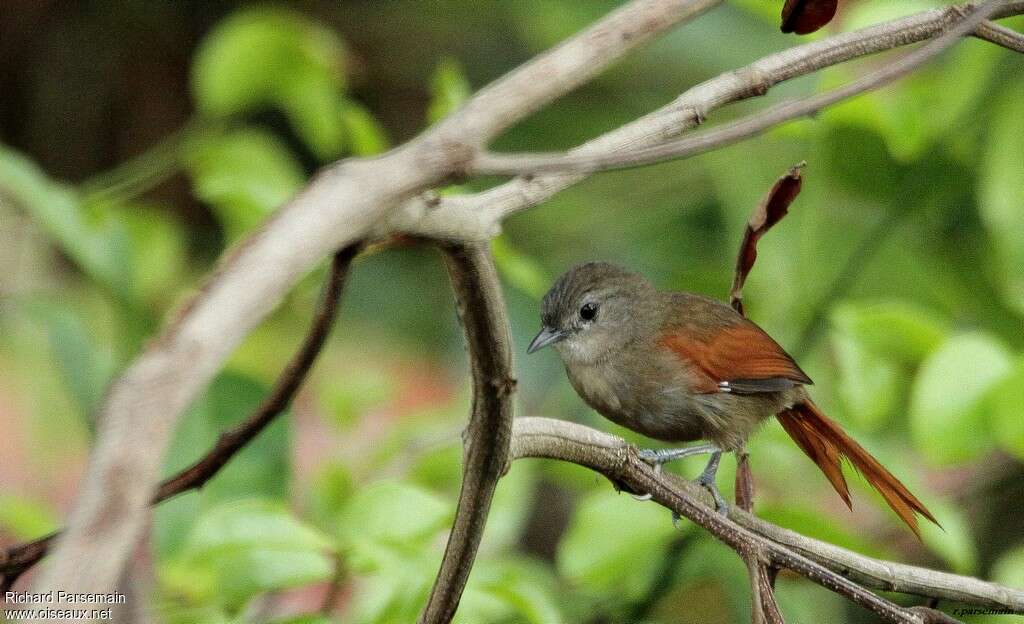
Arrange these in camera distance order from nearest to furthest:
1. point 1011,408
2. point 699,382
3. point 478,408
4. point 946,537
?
point 478,408 → point 1011,408 → point 699,382 → point 946,537

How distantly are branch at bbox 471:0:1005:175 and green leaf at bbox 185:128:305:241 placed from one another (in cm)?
152

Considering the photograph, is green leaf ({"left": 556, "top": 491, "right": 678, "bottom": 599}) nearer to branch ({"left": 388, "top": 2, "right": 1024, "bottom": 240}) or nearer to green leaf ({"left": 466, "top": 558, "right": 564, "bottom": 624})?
green leaf ({"left": 466, "top": 558, "right": 564, "bottom": 624})

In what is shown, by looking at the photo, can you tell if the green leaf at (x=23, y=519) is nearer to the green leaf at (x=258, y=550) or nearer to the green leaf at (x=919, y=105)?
the green leaf at (x=258, y=550)

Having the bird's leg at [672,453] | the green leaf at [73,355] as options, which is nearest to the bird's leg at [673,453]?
the bird's leg at [672,453]

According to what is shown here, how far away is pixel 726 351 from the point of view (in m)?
2.17

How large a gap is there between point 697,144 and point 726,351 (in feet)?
4.21

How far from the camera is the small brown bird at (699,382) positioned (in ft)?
6.31

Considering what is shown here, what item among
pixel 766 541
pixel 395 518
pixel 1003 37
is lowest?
pixel 395 518

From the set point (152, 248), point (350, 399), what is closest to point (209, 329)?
point (350, 399)

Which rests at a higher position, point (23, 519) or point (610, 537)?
point (610, 537)

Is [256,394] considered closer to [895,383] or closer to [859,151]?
[895,383]

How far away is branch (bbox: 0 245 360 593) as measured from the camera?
1078 millimetres

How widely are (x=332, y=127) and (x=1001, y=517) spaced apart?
8.03 ft

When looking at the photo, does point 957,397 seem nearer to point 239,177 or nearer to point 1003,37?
point 1003,37
